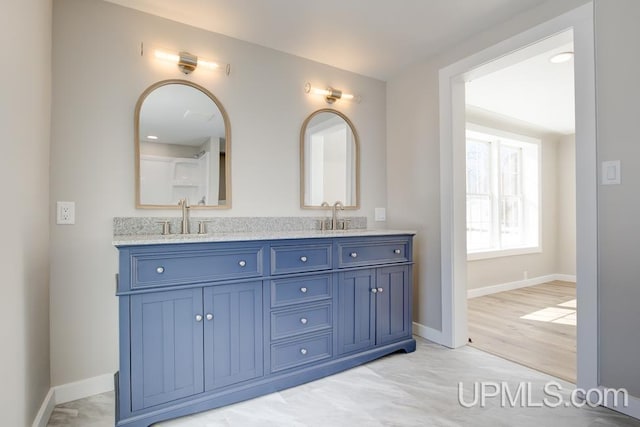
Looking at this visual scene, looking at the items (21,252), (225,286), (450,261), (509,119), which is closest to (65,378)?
(21,252)

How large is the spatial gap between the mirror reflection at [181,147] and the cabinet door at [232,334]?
2.57 feet

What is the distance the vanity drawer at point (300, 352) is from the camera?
2076 mm

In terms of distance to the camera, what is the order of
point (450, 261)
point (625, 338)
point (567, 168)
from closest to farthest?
point (625, 338), point (450, 261), point (567, 168)

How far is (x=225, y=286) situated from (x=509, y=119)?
477cm

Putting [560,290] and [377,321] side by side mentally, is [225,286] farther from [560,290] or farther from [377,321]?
[560,290]

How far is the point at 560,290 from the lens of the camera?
4.82 meters

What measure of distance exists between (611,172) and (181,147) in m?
2.70

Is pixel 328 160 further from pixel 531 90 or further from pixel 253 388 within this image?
pixel 531 90

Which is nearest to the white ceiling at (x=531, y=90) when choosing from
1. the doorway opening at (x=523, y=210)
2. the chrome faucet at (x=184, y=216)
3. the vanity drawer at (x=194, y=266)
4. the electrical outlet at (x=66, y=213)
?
the doorway opening at (x=523, y=210)

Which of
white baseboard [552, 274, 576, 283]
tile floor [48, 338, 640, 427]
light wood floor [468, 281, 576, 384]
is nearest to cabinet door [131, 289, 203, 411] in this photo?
tile floor [48, 338, 640, 427]

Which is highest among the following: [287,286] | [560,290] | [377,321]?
[287,286]

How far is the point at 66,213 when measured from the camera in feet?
6.51

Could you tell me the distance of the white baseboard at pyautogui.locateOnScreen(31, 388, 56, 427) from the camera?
5.38 ft

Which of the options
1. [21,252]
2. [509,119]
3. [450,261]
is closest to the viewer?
[21,252]
